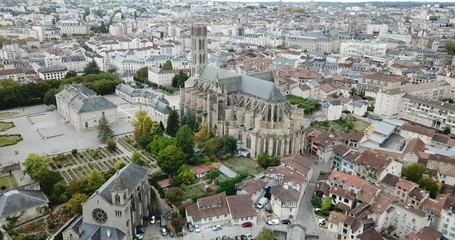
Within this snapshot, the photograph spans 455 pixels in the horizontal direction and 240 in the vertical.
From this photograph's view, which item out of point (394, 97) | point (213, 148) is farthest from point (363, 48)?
point (213, 148)

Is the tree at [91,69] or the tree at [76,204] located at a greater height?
the tree at [91,69]

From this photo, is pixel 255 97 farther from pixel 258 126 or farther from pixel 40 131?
pixel 40 131

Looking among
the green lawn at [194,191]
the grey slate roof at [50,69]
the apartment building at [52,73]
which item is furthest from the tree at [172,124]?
the grey slate roof at [50,69]

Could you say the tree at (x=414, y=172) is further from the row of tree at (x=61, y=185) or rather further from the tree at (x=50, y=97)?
the tree at (x=50, y=97)

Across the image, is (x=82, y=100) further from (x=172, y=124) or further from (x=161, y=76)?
(x=161, y=76)

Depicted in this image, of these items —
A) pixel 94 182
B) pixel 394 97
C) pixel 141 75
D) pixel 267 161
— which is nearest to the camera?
pixel 94 182

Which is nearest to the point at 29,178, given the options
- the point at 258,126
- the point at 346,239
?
the point at 258,126
